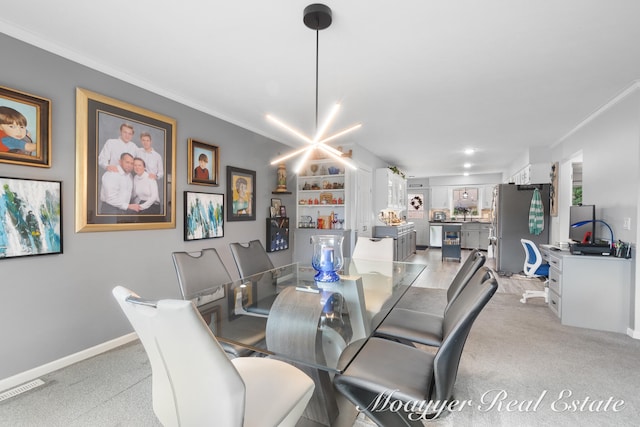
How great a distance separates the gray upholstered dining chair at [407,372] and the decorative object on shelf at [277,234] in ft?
10.3

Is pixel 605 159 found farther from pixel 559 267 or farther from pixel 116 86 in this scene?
pixel 116 86

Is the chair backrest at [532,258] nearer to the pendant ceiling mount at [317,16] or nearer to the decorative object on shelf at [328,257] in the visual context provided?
the decorative object on shelf at [328,257]

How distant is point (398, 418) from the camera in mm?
1523

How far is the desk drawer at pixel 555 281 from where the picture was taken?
338 cm

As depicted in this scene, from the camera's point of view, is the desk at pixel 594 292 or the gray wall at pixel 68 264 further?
the desk at pixel 594 292

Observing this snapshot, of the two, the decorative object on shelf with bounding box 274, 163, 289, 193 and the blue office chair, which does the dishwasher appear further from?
the decorative object on shelf with bounding box 274, 163, 289, 193

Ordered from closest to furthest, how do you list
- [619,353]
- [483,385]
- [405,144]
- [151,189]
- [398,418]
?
1. [398,418]
2. [483,385]
3. [619,353]
4. [151,189]
5. [405,144]

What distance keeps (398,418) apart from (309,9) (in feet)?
7.52

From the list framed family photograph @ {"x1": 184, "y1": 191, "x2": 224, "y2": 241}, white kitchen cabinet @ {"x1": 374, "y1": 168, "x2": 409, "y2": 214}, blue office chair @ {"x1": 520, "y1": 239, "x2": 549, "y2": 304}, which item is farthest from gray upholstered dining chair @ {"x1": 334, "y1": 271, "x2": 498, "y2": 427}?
white kitchen cabinet @ {"x1": 374, "y1": 168, "x2": 409, "y2": 214}

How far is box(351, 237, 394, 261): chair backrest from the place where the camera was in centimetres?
367

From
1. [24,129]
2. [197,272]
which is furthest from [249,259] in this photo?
[24,129]

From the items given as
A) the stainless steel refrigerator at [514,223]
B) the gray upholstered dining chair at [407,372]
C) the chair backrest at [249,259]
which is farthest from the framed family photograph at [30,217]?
the stainless steel refrigerator at [514,223]

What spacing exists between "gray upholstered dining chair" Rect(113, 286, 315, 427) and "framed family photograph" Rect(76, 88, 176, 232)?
1.93m

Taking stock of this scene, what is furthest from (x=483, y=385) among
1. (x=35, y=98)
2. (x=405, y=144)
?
(x=405, y=144)
